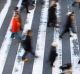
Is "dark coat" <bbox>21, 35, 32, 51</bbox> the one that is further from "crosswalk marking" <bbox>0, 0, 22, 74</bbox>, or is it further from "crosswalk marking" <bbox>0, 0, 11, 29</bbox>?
"crosswalk marking" <bbox>0, 0, 11, 29</bbox>

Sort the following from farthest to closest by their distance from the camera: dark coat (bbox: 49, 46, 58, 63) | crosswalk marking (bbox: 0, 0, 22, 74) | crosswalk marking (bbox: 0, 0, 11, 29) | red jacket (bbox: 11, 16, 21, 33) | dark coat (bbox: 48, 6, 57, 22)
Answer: crosswalk marking (bbox: 0, 0, 11, 29)
dark coat (bbox: 48, 6, 57, 22)
red jacket (bbox: 11, 16, 21, 33)
crosswalk marking (bbox: 0, 0, 22, 74)
dark coat (bbox: 49, 46, 58, 63)

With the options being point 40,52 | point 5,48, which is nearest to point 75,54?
point 40,52

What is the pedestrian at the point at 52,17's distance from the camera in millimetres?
19984

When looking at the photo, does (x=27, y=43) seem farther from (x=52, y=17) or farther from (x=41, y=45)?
(x=52, y=17)

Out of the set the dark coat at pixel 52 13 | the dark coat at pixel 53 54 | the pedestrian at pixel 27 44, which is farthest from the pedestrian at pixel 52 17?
the dark coat at pixel 53 54

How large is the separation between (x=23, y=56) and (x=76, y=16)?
256 inches

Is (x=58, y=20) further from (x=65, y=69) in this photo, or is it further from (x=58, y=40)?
(x=65, y=69)

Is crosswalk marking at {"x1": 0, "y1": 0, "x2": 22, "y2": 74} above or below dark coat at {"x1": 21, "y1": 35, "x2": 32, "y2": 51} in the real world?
below

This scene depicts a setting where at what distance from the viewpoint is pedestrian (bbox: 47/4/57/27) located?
20.0 m

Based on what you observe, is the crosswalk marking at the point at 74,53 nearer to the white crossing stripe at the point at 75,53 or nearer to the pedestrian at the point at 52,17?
the white crossing stripe at the point at 75,53

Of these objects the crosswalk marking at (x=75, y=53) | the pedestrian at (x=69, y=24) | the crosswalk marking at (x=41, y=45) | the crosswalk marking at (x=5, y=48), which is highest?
the pedestrian at (x=69, y=24)

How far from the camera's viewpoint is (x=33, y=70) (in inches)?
652

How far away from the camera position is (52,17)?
66.6 ft

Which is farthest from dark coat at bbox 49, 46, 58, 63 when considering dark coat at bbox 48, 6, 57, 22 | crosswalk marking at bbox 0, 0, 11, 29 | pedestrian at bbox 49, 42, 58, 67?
crosswalk marking at bbox 0, 0, 11, 29
